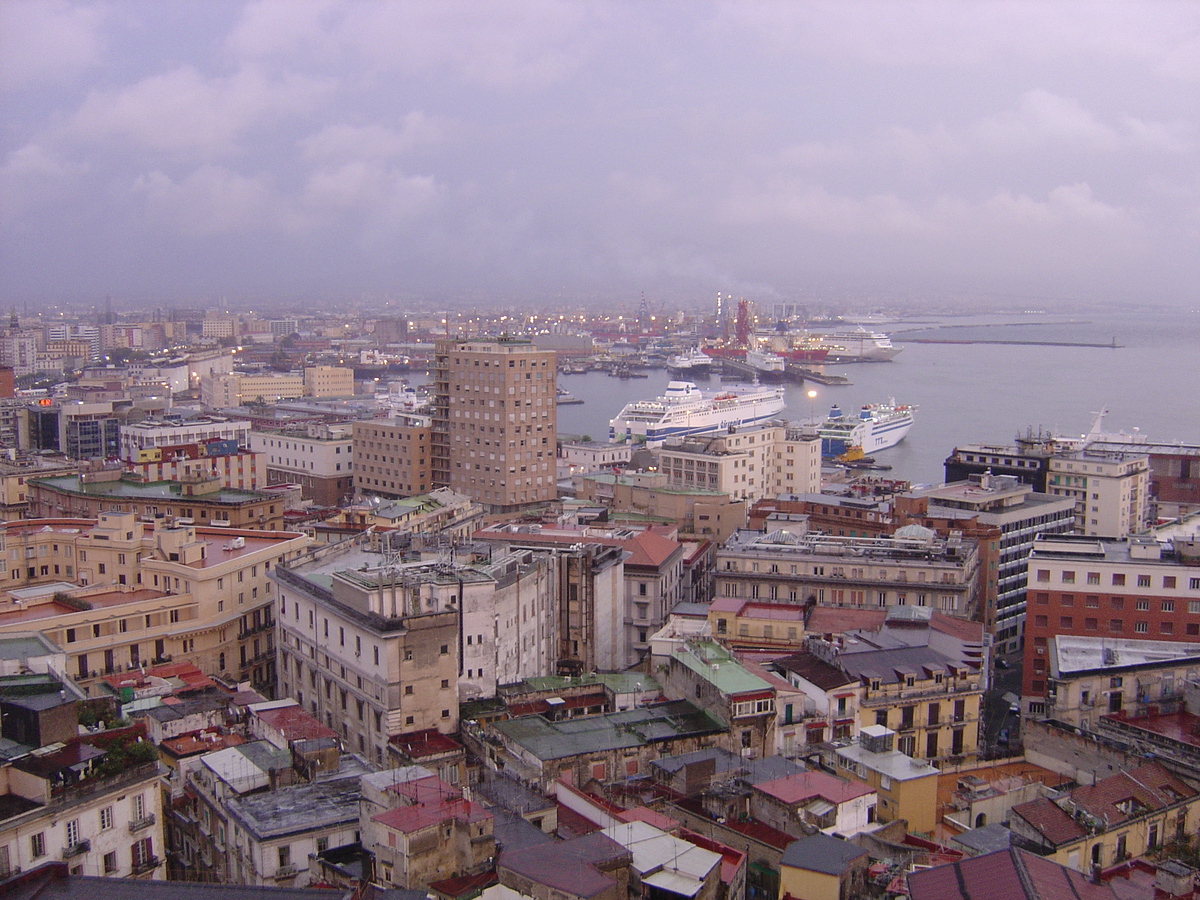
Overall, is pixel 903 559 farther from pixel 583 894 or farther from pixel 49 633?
pixel 49 633

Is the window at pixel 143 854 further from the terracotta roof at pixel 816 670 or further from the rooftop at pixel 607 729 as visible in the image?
the terracotta roof at pixel 816 670

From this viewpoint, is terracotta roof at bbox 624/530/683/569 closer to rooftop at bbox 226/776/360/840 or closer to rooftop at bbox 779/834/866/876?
rooftop at bbox 226/776/360/840

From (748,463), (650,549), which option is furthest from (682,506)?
(650,549)

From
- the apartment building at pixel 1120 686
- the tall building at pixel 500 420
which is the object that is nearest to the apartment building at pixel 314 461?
the tall building at pixel 500 420

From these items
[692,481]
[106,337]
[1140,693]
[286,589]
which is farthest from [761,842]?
[106,337]

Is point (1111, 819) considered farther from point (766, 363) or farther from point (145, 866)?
point (766, 363)
